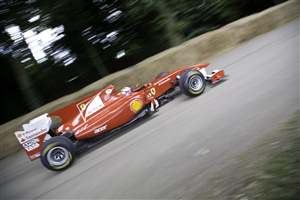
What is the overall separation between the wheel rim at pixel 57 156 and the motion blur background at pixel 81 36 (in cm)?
918

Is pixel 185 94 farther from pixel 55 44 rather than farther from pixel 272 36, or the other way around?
pixel 55 44

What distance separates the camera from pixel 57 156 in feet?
22.7

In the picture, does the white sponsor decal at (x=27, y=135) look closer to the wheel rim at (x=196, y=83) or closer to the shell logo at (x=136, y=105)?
the shell logo at (x=136, y=105)

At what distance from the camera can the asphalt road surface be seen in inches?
195

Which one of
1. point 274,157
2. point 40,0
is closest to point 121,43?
point 40,0

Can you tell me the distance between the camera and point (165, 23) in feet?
53.9

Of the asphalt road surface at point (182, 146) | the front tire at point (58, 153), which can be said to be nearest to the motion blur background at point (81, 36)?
the asphalt road surface at point (182, 146)

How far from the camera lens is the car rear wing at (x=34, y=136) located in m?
7.30

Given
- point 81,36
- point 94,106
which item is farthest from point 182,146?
point 81,36

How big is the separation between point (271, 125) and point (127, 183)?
2063mm

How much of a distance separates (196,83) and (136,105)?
4.59ft

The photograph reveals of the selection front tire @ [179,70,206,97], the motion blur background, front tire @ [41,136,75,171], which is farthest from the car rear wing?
the motion blur background

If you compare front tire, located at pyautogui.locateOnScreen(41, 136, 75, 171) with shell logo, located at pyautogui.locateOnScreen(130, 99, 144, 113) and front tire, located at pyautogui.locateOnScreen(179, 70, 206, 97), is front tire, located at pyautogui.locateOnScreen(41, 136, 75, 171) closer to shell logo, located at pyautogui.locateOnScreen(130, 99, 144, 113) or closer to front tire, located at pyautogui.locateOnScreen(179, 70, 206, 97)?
shell logo, located at pyautogui.locateOnScreen(130, 99, 144, 113)

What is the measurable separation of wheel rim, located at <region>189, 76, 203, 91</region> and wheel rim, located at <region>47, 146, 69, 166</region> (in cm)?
284
